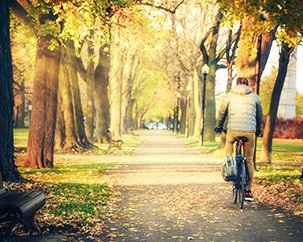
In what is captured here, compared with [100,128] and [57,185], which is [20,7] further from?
[100,128]

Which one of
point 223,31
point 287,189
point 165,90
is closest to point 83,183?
point 287,189

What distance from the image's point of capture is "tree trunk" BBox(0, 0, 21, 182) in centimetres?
1044

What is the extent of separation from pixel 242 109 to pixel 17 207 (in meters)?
4.89

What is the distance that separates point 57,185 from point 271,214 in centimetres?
516

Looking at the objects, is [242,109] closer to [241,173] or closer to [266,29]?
[241,173]

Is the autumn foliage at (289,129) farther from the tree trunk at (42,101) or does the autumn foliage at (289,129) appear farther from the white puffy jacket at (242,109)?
the white puffy jacket at (242,109)

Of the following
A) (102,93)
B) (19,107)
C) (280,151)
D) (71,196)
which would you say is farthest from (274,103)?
(19,107)

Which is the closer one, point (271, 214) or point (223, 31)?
point (271, 214)

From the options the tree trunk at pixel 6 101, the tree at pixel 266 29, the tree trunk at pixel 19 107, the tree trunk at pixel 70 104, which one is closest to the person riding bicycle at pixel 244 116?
the tree at pixel 266 29

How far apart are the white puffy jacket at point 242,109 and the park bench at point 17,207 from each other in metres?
3.95

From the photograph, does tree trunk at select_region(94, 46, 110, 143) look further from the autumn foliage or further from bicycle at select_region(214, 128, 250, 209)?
the autumn foliage

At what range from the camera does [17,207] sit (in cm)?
573

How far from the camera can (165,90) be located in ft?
272

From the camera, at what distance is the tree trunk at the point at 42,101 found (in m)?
15.4
